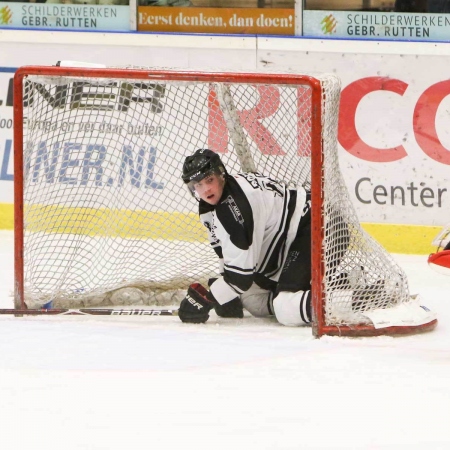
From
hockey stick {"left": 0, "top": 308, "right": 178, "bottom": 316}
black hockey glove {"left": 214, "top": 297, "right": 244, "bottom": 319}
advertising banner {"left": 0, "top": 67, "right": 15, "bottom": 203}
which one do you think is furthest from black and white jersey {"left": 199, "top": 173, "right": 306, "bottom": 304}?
advertising banner {"left": 0, "top": 67, "right": 15, "bottom": 203}

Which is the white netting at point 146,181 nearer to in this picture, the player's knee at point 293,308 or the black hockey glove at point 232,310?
the player's knee at point 293,308

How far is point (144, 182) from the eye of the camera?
4441 millimetres

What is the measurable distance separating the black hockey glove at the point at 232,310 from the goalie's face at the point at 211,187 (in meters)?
0.47

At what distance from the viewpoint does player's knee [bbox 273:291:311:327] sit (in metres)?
3.49

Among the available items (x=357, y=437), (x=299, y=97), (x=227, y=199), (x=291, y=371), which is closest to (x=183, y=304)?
(x=227, y=199)

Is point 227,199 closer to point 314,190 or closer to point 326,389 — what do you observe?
point 314,190

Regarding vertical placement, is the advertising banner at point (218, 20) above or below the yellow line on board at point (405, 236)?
above

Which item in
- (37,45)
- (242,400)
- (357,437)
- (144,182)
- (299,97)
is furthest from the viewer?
(37,45)

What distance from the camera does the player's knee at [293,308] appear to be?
137 inches

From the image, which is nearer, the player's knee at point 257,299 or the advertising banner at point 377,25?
the player's knee at point 257,299

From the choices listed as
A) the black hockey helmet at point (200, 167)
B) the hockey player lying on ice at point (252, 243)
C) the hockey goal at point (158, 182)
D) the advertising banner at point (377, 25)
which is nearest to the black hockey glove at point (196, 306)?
the hockey player lying on ice at point (252, 243)

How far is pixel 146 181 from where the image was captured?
4441 millimetres

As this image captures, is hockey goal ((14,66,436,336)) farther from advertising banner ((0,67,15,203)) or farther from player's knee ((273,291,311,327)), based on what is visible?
advertising banner ((0,67,15,203))

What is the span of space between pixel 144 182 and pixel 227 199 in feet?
3.62
